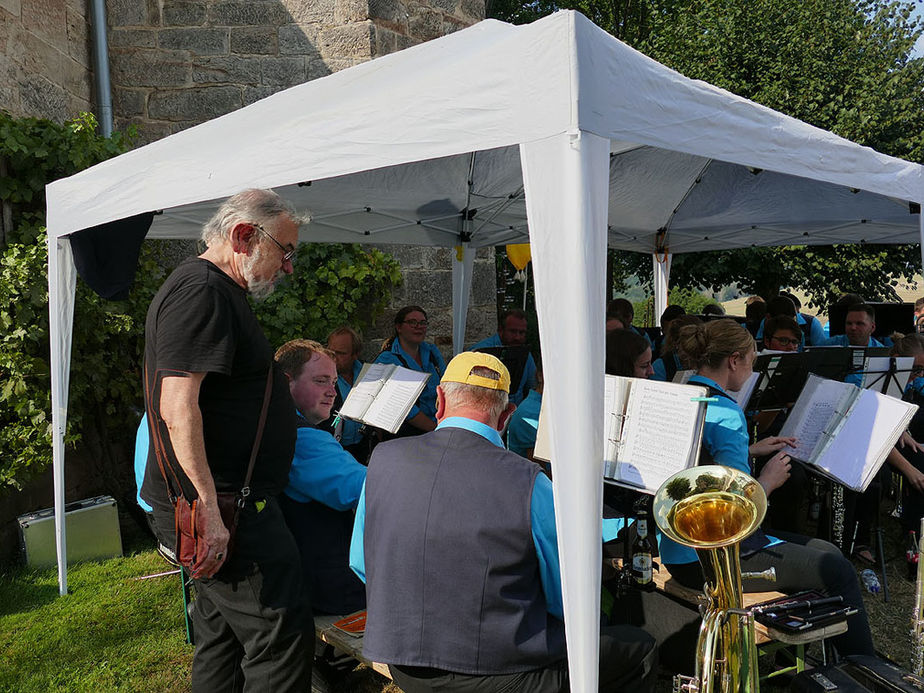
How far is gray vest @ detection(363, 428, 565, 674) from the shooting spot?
70.1 inches

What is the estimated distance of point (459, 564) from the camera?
1.78m

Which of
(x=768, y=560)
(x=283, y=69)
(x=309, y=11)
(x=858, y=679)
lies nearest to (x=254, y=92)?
(x=283, y=69)

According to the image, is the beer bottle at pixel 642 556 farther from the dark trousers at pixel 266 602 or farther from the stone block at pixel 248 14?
the stone block at pixel 248 14

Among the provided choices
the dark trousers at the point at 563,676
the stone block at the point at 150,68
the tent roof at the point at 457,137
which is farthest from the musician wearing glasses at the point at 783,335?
the stone block at the point at 150,68

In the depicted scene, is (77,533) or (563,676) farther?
(77,533)

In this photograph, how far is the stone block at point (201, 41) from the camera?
6.71 metres

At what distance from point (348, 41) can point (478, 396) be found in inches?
224

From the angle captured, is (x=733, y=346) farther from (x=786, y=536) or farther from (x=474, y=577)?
(x=474, y=577)

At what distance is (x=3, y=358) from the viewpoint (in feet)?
14.6

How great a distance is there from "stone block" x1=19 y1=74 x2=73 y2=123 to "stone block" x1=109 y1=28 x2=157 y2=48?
101 cm

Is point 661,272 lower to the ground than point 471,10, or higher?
lower

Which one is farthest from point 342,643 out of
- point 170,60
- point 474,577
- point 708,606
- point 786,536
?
point 170,60

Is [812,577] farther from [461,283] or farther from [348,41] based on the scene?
[348,41]

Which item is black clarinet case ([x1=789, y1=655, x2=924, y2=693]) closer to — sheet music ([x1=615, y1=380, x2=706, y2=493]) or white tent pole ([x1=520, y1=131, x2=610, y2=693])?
→ sheet music ([x1=615, y1=380, x2=706, y2=493])
